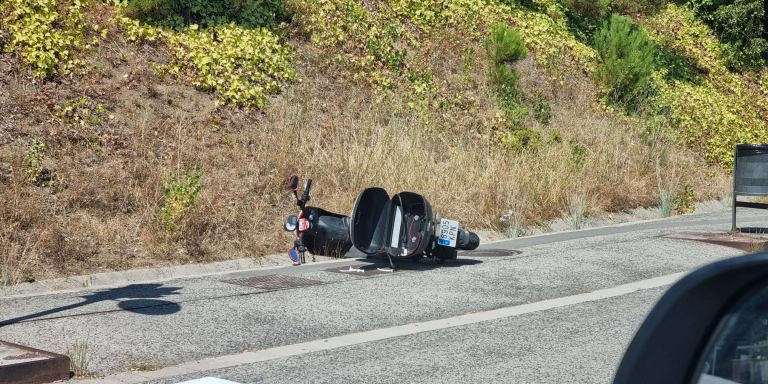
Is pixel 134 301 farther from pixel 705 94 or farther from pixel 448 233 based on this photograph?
pixel 705 94

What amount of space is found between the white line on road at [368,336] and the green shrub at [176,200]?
476 cm

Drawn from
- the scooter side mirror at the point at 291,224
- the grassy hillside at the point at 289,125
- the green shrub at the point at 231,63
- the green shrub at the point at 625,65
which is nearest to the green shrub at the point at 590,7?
the grassy hillside at the point at 289,125

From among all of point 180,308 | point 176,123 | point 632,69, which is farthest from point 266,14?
point 180,308

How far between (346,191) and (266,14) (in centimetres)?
555

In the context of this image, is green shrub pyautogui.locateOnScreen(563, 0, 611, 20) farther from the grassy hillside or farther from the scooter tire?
the scooter tire

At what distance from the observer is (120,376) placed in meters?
6.96

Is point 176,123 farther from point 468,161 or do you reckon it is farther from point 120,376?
point 120,376

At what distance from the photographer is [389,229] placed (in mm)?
11609

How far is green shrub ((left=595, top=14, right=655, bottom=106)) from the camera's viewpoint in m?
24.6

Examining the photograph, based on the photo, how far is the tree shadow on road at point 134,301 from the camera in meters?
8.59

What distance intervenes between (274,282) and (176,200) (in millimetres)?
2712

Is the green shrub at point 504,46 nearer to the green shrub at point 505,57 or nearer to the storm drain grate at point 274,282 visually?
the green shrub at point 505,57

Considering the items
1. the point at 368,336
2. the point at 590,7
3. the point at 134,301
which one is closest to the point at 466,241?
the point at 368,336

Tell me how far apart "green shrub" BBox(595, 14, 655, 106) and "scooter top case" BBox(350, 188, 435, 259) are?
14.0 metres
